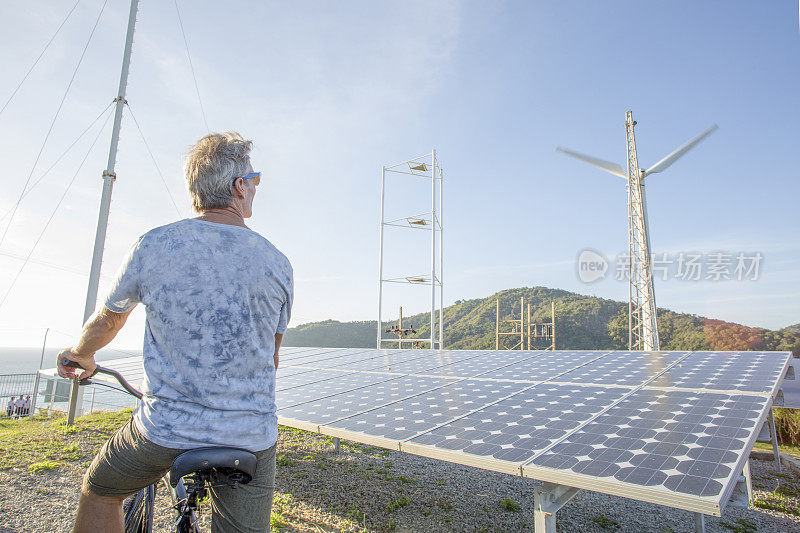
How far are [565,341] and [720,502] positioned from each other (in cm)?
4278

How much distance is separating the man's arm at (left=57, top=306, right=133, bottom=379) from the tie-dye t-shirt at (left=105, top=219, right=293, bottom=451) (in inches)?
7.7

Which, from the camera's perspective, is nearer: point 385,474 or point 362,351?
point 385,474

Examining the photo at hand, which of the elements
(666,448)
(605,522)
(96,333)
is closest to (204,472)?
(96,333)

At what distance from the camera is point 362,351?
435 inches

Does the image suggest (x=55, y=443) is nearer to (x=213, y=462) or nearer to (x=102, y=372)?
(x=102, y=372)

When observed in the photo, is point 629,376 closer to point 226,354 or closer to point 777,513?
point 777,513

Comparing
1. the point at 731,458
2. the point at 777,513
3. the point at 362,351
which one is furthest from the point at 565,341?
the point at 731,458

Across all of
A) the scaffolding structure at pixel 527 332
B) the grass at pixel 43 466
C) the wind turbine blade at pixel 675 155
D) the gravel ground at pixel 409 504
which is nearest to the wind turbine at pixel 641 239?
the wind turbine blade at pixel 675 155

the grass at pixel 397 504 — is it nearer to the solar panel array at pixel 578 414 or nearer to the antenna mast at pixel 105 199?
the solar panel array at pixel 578 414

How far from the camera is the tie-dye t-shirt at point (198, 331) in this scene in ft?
6.03

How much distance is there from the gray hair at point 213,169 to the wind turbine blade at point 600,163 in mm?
25516

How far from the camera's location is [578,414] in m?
4.22

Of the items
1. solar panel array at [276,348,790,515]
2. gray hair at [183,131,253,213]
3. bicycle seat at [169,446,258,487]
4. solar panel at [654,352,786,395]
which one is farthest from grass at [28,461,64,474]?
solar panel at [654,352,786,395]

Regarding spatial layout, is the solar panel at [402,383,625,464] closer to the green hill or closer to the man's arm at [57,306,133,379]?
the man's arm at [57,306,133,379]
